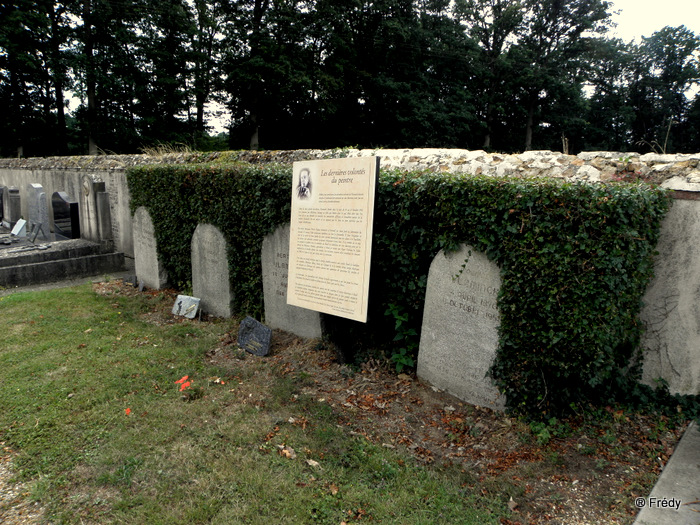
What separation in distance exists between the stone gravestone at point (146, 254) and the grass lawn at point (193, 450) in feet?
9.15

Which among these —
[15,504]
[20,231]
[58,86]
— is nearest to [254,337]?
[15,504]

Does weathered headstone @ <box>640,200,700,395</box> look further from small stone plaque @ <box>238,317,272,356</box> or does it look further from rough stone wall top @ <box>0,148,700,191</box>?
small stone plaque @ <box>238,317,272,356</box>

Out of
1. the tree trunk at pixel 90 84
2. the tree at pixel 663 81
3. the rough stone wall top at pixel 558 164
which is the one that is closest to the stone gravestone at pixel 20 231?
the rough stone wall top at pixel 558 164

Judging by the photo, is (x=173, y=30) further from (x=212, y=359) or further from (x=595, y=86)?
(x=595, y=86)

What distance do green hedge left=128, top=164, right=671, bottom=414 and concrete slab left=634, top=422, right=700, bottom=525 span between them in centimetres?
75

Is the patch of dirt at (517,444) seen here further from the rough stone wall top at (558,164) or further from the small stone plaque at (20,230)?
the small stone plaque at (20,230)

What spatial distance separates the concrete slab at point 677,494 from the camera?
8.95 feet

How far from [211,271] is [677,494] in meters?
6.08

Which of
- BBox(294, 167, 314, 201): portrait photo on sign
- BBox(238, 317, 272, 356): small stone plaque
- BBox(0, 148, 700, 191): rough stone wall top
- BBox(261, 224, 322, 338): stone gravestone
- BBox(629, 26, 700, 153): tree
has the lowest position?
BBox(238, 317, 272, 356): small stone plaque

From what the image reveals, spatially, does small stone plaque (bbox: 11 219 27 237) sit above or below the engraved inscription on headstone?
below

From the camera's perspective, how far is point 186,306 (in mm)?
6887

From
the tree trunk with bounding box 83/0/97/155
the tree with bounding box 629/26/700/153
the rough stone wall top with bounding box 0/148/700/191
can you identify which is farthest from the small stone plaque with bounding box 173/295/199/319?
the tree with bounding box 629/26/700/153

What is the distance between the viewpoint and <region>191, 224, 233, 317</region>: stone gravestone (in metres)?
6.66

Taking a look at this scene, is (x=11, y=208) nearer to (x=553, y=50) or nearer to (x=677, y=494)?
(x=677, y=494)
